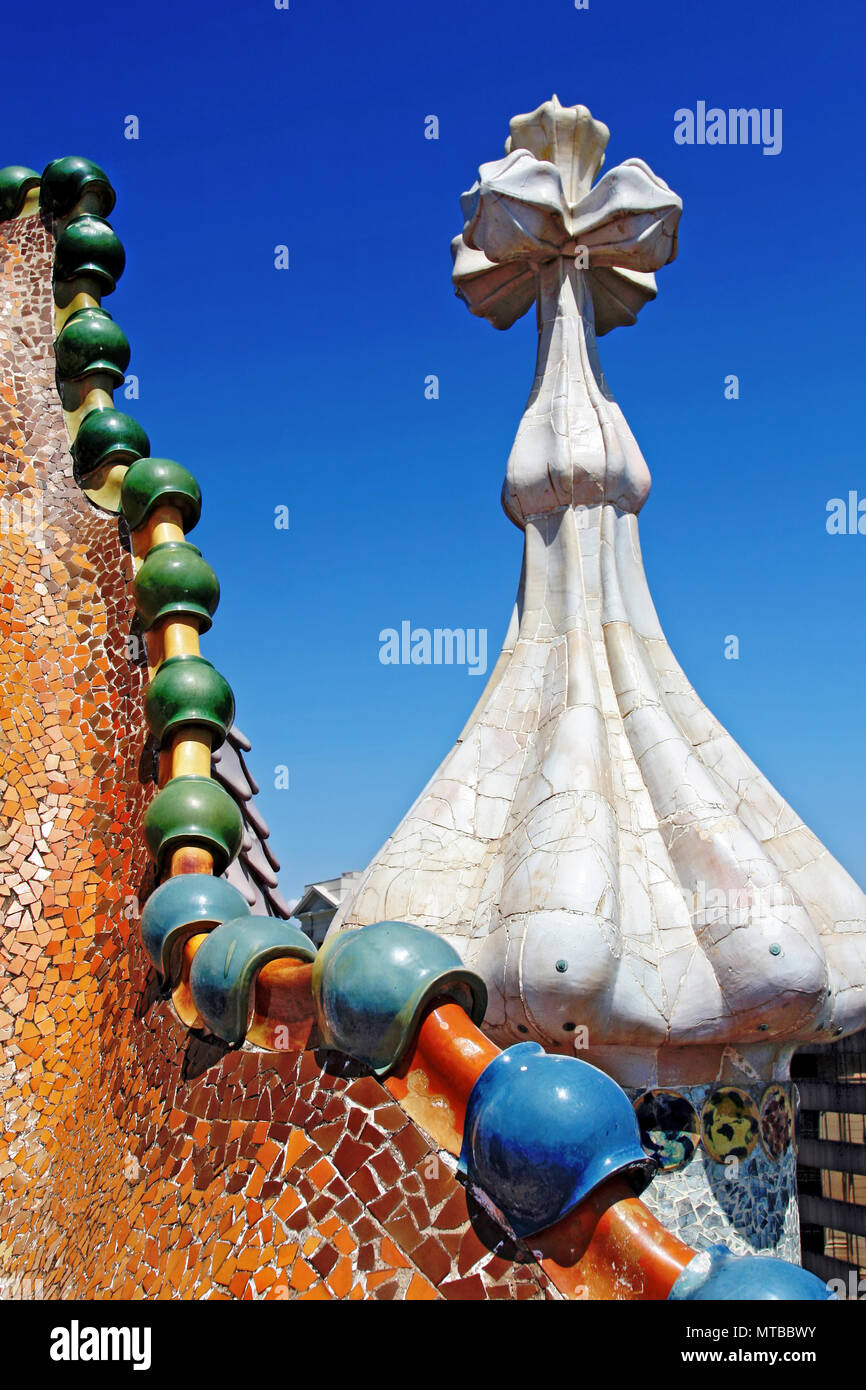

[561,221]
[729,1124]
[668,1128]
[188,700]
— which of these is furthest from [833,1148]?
[188,700]

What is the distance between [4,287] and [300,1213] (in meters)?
3.28

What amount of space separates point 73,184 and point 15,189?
0.32m

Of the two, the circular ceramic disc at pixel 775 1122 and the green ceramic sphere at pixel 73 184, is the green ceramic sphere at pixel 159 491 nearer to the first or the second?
the green ceramic sphere at pixel 73 184

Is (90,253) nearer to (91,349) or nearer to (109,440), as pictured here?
(91,349)

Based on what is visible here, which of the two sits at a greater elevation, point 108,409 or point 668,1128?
point 108,409

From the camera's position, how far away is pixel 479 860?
5848 millimetres

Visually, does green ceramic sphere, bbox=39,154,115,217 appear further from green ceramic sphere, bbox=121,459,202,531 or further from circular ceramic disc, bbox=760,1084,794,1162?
circular ceramic disc, bbox=760,1084,794,1162

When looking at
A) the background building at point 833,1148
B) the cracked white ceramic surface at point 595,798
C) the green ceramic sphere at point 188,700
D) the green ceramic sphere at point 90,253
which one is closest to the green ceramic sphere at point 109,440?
the green ceramic sphere at point 90,253

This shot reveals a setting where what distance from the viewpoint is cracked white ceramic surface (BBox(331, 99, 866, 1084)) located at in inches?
201

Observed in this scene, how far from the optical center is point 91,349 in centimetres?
374

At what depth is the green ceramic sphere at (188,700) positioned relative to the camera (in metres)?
2.93

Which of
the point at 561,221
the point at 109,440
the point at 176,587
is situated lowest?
the point at 176,587

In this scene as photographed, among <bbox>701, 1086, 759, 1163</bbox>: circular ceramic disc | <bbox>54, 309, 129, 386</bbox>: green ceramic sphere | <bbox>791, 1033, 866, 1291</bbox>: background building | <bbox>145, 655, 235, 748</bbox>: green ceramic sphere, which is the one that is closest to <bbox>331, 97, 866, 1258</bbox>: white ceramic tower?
<bbox>701, 1086, 759, 1163</bbox>: circular ceramic disc
